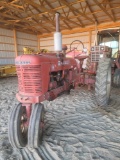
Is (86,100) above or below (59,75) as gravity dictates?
below

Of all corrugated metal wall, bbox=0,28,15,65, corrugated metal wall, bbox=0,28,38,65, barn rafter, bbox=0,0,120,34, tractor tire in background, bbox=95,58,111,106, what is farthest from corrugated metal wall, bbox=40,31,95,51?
tractor tire in background, bbox=95,58,111,106

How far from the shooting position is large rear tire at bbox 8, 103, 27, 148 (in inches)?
Result: 77.9

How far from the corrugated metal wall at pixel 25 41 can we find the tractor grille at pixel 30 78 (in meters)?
12.4

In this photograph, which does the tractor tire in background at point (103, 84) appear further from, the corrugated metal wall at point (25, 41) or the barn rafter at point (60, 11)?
the corrugated metal wall at point (25, 41)

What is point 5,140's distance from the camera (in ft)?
7.43

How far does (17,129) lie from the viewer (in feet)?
6.54

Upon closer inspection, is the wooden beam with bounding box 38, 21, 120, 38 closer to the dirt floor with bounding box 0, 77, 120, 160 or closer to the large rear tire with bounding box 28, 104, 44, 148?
the dirt floor with bounding box 0, 77, 120, 160

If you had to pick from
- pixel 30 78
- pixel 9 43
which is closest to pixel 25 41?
pixel 9 43

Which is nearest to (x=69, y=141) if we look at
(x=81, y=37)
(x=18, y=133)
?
(x=18, y=133)

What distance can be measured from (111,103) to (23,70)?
2693 mm

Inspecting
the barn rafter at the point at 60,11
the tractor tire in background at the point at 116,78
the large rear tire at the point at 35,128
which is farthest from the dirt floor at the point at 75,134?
the barn rafter at the point at 60,11

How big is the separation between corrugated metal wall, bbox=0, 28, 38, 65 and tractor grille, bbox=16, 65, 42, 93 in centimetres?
1096

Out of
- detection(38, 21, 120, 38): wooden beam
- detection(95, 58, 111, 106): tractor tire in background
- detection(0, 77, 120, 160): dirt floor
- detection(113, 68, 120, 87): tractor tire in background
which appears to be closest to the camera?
detection(0, 77, 120, 160): dirt floor

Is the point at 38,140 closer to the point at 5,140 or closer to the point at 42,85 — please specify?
the point at 5,140
